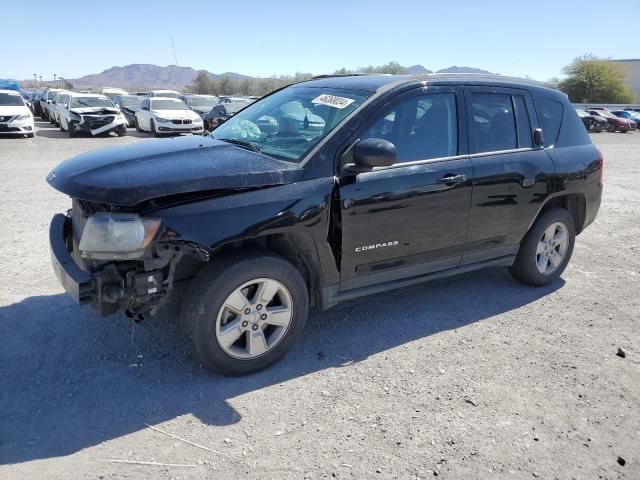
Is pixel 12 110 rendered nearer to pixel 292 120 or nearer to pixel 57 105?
pixel 57 105

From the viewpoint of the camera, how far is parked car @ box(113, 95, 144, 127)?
23.9 metres

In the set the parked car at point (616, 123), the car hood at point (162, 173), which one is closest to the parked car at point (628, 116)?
the parked car at point (616, 123)

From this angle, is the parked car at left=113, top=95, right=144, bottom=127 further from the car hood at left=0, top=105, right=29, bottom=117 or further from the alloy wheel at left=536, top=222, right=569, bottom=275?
the alloy wheel at left=536, top=222, right=569, bottom=275

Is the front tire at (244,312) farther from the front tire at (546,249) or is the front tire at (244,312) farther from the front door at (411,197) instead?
the front tire at (546,249)

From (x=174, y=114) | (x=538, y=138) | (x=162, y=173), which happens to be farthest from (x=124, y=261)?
(x=174, y=114)

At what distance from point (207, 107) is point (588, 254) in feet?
84.6

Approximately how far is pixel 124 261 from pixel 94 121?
59.3ft

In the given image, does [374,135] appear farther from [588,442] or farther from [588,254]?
[588,254]

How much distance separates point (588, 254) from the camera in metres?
6.23

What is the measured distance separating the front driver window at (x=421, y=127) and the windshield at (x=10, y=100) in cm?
1872

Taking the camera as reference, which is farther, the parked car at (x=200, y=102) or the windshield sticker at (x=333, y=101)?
the parked car at (x=200, y=102)

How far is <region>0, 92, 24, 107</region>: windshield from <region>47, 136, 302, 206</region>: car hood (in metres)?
17.8

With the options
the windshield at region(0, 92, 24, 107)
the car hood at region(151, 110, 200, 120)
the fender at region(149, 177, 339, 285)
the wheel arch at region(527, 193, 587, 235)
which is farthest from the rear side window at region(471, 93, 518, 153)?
the windshield at region(0, 92, 24, 107)

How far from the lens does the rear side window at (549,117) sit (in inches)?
187
